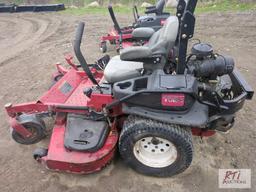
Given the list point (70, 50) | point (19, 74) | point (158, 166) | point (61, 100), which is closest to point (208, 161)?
point (158, 166)

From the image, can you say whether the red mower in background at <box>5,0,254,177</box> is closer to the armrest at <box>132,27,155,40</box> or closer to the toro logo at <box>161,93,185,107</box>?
the toro logo at <box>161,93,185,107</box>

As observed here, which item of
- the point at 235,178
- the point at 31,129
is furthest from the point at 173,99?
the point at 31,129

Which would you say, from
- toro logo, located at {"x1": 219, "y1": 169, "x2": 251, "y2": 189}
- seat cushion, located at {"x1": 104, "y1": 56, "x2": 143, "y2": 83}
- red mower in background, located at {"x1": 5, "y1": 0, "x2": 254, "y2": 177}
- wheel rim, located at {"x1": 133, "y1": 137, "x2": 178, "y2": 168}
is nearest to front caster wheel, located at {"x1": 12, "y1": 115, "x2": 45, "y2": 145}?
red mower in background, located at {"x1": 5, "y1": 0, "x2": 254, "y2": 177}

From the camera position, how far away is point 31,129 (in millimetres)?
3400

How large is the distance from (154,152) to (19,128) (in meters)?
1.60

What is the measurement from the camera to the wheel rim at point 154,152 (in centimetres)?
290

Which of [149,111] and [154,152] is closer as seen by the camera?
[149,111]

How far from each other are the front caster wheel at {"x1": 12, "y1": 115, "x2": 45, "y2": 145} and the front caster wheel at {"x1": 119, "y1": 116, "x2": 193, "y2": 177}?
1.10 m

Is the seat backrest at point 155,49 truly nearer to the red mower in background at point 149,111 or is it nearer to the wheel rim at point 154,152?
the red mower in background at point 149,111

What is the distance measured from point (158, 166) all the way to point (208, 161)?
0.63 meters

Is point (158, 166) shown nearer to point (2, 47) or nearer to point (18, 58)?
point (18, 58)

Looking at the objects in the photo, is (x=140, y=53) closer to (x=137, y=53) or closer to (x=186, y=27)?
(x=137, y=53)

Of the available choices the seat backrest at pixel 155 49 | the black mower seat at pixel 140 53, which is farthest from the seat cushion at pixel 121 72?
the seat backrest at pixel 155 49

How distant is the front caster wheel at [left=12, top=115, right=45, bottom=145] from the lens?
3.28 metres
